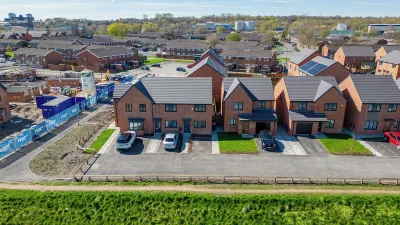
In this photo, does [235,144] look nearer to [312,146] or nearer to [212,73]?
[312,146]

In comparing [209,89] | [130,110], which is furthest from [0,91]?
[209,89]

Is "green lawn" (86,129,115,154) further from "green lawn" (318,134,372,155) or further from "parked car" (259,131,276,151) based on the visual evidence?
"green lawn" (318,134,372,155)

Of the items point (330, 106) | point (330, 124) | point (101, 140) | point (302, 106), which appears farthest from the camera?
point (330, 124)

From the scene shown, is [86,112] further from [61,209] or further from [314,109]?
[314,109]

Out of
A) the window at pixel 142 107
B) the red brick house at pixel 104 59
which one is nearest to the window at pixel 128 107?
the window at pixel 142 107

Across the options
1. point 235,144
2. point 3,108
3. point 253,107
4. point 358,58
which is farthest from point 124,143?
point 358,58

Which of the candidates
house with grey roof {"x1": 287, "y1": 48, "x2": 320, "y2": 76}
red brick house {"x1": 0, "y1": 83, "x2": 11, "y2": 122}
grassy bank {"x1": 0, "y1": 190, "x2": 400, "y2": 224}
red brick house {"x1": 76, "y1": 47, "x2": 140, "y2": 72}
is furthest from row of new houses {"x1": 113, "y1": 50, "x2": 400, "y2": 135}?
red brick house {"x1": 76, "y1": 47, "x2": 140, "y2": 72}
